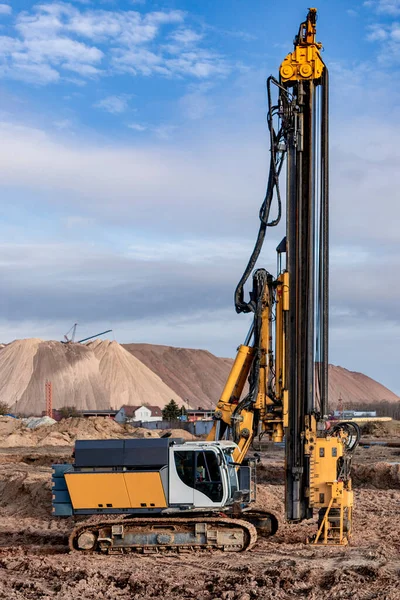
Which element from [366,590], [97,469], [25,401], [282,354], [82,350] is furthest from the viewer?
[82,350]

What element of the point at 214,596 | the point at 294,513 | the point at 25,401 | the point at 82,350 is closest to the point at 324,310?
the point at 294,513

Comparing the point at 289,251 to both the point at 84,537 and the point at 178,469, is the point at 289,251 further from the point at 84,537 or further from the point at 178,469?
the point at 84,537

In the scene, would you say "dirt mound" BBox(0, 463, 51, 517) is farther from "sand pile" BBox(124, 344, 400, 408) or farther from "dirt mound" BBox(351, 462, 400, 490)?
"sand pile" BBox(124, 344, 400, 408)

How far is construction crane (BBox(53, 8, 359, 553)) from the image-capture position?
14703 millimetres

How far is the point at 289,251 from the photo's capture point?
15.9 meters

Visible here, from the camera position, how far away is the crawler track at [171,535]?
48.5 ft

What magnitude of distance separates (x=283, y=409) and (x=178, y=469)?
2.34 meters

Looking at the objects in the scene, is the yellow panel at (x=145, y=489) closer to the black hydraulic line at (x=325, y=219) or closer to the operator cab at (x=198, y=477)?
the operator cab at (x=198, y=477)

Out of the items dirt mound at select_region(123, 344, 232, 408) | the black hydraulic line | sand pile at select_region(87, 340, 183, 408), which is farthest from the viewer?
dirt mound at select_region(123, 344, 232, 408)

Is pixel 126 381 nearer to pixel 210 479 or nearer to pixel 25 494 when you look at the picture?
pixel 25 494

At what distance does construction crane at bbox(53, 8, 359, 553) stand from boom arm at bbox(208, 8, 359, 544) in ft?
0.06

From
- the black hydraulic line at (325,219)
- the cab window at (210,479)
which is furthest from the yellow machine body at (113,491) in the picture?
the black hydraulic line at (325,219)

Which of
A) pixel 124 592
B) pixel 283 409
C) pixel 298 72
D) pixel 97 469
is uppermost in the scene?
pixel 298 72

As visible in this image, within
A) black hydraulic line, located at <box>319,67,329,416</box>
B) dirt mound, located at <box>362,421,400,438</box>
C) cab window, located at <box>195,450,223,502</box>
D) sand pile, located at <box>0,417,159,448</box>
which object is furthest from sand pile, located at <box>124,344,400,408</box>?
cab window, located at <box>195,450,223,502</box>
